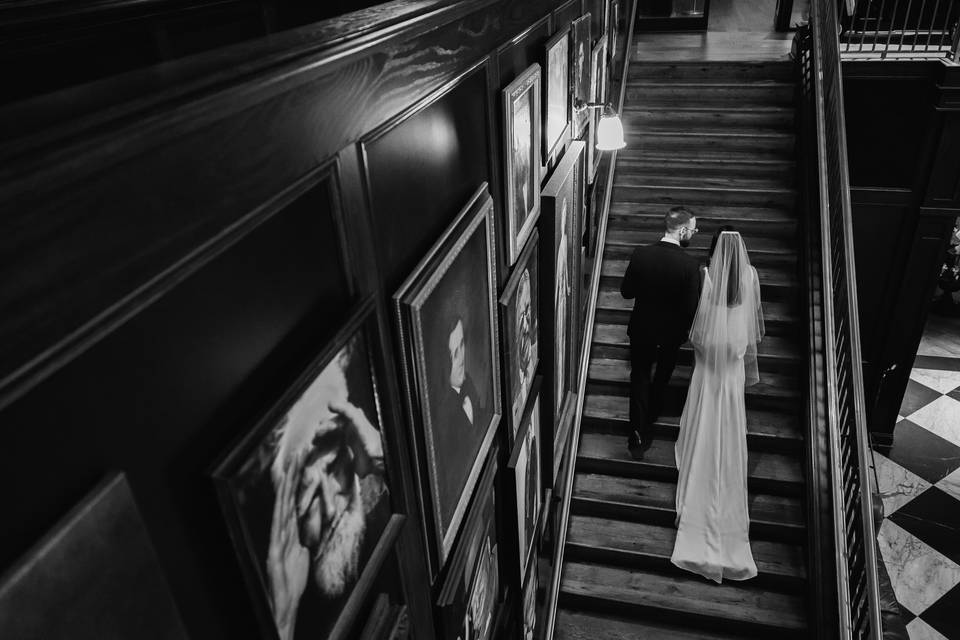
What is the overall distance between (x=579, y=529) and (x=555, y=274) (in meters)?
2.76

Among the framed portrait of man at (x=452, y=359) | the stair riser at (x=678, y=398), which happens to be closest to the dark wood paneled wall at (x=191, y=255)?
the framed portrait of man at (x=452, y=359)

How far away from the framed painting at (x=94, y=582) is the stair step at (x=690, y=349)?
564 cm

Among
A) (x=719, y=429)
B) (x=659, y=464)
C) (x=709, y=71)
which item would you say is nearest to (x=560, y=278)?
(x=719, y=429)

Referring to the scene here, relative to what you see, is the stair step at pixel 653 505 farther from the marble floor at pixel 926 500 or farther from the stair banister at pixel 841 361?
the marble floor at pixel 926 500

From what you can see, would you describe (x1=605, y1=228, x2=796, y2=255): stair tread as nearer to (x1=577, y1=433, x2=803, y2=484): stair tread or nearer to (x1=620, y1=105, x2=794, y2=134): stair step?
Answer: (x1=620, y1=105, x2=794, y2=134): stair step

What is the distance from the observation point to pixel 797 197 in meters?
6.84

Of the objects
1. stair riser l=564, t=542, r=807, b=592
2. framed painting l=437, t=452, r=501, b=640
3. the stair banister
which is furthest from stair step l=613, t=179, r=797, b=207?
framed painting l=437, t=452, r=501, b=640

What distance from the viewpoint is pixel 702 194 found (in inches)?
278

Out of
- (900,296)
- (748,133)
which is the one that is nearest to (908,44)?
(748,133)

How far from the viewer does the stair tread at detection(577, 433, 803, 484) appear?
5457 millimetres

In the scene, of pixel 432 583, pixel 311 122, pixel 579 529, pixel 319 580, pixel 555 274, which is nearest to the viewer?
pixel 311 122

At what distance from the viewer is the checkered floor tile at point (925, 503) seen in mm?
6297

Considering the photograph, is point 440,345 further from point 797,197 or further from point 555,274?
point 797,197

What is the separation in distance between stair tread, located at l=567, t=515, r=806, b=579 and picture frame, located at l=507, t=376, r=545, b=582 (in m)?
1.64
